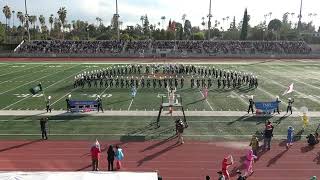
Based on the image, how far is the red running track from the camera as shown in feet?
49.6

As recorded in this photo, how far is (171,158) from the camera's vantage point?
16453mm

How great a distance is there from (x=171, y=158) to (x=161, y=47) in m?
62.8

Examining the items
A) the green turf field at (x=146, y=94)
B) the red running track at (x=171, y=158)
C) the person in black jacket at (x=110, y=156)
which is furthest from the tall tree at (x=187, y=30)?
the person in black jacket at (x=110, y=156)

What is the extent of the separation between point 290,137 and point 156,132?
20.3 ft

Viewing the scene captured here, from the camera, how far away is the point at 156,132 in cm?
2031

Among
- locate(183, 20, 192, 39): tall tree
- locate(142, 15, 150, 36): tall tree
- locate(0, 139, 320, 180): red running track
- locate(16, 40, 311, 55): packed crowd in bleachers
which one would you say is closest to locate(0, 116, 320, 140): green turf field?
locate(0, 139, 320, 180): red running track

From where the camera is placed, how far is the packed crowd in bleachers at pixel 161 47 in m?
75.6

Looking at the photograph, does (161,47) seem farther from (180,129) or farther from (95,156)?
(95,156)

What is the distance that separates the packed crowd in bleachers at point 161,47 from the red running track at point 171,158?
56.9 metres

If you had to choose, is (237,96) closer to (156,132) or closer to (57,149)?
(156,132)

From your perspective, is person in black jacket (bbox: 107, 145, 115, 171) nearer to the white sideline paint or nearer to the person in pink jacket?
the person in pink jacket

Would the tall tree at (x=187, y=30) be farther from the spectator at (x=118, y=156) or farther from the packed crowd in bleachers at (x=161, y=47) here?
the spectator at (x=118, y=156)

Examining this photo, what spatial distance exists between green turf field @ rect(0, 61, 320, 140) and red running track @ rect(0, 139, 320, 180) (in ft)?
4.23

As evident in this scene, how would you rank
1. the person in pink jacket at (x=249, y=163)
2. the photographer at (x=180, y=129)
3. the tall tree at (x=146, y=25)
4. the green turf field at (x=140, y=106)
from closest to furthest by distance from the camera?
the person in pink jacket at (x=249, y=163), the photographer at (x=180, y=129), the green turf field at (x=140, y=106), the tall tree at (x=146, y=25)
